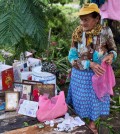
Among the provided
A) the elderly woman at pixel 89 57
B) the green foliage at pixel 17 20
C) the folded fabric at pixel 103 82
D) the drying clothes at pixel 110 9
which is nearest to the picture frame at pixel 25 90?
the elderly woman at pixel 89 57

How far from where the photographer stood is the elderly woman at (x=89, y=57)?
249 centimetres

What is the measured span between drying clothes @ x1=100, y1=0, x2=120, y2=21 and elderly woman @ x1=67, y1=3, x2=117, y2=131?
97 centimetres

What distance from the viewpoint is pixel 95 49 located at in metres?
2.57

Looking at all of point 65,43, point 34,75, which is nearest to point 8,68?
point 34,75

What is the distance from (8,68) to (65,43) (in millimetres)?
2358

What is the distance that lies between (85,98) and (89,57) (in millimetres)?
401

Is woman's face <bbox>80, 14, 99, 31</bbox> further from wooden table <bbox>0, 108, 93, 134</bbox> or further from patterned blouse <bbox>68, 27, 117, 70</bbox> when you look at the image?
wooden table <bbox>0, 108, 93, 134</bbox>

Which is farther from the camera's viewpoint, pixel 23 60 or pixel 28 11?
pixel 23 60

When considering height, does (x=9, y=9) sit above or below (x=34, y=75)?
above

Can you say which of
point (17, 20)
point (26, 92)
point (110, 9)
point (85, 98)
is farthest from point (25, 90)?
point (110, 9)

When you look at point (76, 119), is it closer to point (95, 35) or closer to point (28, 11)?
point (95, 35)

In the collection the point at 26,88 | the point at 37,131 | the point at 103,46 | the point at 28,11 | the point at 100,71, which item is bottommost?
the point at 37,131

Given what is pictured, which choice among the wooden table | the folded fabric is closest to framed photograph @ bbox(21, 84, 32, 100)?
the wooden table

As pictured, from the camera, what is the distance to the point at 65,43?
5.26 m
